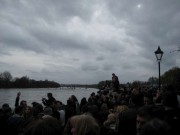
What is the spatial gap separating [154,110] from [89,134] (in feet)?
4.14

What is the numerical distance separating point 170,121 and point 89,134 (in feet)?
5.76

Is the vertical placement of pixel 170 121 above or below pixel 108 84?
below

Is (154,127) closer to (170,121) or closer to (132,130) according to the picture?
(170,121)

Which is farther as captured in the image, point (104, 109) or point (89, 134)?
point (104, 109)

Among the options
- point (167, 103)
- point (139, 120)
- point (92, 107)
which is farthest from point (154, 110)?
point (92, 107)

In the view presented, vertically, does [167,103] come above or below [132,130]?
above

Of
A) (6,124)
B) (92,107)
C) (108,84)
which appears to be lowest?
(6,124)

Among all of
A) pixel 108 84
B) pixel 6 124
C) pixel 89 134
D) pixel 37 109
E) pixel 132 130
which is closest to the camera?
pixel 89 134

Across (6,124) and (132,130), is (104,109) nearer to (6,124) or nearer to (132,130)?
(6,124)

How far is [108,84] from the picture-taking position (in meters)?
18.7

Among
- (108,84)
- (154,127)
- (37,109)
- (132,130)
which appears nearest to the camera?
(154,127)

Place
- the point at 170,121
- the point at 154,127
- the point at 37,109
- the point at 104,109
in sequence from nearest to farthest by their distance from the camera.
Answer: the point at 154,127 < the point at 170,121 < the point at 37,109 < the point at 104,109

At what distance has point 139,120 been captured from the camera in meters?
4.57

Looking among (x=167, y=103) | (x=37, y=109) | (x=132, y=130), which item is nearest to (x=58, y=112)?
(x=37, y=109)
